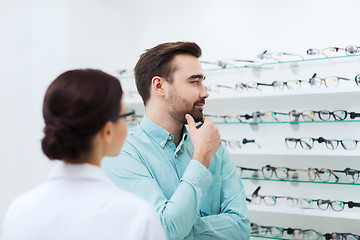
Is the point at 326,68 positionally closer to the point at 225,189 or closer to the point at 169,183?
the point at 225,189

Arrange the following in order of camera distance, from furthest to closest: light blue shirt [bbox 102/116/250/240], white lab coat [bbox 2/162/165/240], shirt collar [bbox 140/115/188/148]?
1. shirt collar [bbox 140/115/188/148]
2. light blue shirt [bbox 102/116/250/240]
3. white lab coat [bbox 2/162/165/240]

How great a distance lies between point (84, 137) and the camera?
920 mm

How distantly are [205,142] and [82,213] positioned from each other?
801mm

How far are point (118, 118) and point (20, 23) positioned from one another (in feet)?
8.21

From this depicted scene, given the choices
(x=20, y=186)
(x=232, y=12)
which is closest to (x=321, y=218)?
(x=232, y=12)

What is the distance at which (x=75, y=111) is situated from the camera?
0.89 meters

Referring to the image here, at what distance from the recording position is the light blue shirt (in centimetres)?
145

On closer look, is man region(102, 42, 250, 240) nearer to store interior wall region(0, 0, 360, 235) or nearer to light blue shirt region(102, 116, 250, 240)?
light blue shirt region(102, 116, 250, 240)

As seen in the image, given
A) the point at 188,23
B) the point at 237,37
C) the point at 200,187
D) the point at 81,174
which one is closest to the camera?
the point at 81,174

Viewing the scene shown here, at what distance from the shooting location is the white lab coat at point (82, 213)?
0.85 m

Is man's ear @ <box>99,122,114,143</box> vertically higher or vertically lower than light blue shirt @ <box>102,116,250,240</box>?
higher

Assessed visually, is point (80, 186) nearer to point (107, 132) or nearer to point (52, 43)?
point (107, 132)

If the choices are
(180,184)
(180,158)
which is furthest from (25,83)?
(180,184)

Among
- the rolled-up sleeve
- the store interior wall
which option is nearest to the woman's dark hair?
the rolled-up sleeve
